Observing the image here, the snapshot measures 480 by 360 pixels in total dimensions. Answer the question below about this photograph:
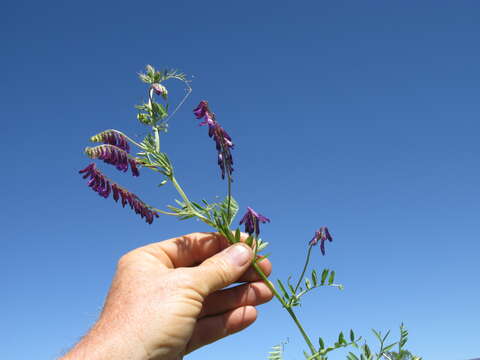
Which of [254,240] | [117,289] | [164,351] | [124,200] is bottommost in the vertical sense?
[164,351]

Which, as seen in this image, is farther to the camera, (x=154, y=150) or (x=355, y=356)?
(x=154, y=150)

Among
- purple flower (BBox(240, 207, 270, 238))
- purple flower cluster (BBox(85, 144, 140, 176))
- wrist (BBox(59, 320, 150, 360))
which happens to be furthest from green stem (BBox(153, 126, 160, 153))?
wrist (BBox(59, 320, 150, 360))

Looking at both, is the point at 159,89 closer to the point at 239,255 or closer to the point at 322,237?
the point at 239,255

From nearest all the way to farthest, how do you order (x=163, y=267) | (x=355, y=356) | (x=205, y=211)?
1. (x=355, y=356)
2. (x=205, y=211)
3. (x=163, y=267)

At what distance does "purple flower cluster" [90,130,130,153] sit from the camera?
404 cm

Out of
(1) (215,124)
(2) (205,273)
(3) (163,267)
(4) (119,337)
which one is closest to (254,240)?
(2) (205,273)

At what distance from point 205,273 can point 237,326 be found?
115 centimetres

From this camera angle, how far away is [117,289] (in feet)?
13.2

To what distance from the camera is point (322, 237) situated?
380 centimetres

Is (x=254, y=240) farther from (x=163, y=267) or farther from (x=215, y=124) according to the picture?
(x=215, y=124)

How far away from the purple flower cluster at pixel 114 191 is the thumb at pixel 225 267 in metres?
0.69

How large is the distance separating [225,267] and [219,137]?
1.19 metres

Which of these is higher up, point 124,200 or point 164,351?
point 124,200

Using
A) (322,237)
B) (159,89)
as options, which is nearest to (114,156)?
(159,89)
